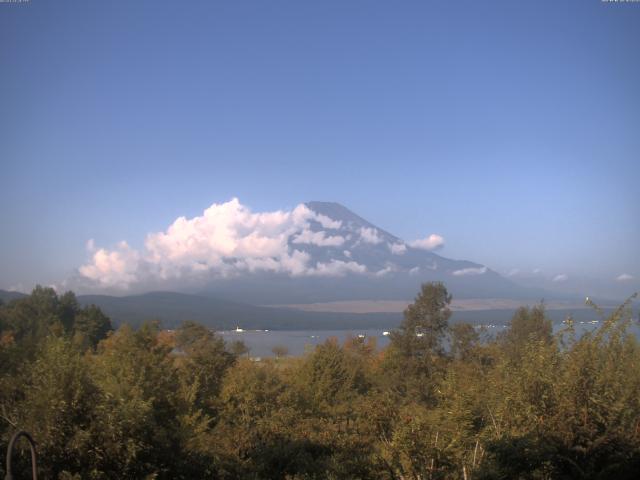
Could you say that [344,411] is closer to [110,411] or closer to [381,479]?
[381,479]

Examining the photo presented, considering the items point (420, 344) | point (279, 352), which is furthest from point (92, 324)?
point (420, 344)

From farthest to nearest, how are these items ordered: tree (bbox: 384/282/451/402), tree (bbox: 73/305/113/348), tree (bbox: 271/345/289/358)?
tree (bbox: 73/305/113/348), tree (bbox: 271/345/289/358), tree (bbox: 384/282/451/402)

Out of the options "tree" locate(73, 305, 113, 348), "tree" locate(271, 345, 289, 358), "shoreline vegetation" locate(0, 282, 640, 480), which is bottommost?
"tree" locate(271, 345, 289, 358)

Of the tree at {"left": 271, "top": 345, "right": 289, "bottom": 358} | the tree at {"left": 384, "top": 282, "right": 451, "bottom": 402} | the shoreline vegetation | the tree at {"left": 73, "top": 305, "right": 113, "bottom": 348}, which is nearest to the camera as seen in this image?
the shoreline vegetation

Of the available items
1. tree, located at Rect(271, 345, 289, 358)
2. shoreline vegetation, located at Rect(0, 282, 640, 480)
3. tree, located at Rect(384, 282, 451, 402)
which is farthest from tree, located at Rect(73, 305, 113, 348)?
shoreline vegetation, located at Rect(0, 282, 640, 480)

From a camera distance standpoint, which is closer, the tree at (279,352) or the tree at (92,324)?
the tree at (279,352)

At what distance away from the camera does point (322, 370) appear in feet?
114

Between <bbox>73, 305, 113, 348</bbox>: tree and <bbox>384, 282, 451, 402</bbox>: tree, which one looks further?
<bbox>73, 305, 113, 348</bbox>: tree

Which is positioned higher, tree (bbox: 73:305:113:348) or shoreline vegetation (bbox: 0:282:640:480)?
shoreline vegetation (bbox: 0:282:640:480)

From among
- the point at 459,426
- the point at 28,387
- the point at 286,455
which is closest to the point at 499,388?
the point at 459,426

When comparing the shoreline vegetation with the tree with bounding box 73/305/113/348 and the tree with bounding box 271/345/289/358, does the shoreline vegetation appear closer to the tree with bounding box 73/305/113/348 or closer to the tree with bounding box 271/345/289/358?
the tree with bounding box 271/345/289/358

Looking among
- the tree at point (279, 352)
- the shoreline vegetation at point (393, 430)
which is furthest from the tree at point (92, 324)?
the shoreline vegetation at point (393, 430)

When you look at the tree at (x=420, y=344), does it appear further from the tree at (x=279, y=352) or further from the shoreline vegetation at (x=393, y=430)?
the shoreline vegetation at (x=393, y=430)

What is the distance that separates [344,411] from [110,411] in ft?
57.7
